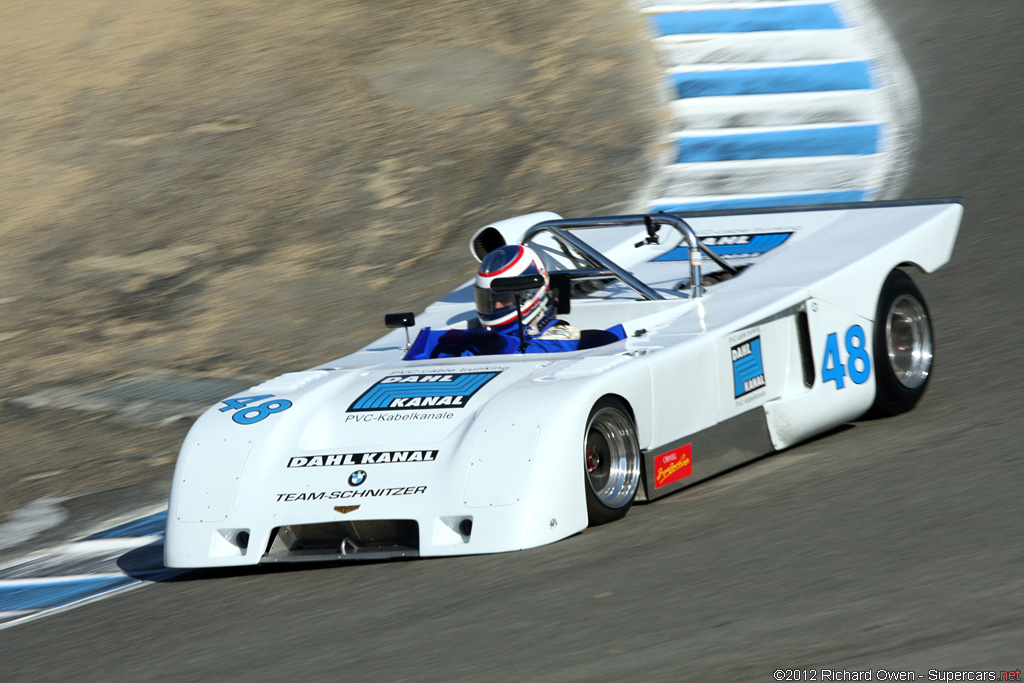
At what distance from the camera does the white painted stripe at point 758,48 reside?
42.8 feet

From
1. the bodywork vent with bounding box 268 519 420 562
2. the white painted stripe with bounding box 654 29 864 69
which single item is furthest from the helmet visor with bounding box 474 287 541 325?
the white painted stripe with bounding box 654 29 864 69

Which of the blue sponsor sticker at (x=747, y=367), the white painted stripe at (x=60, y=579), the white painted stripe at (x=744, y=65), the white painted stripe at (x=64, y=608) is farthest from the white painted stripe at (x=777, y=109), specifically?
the white painted stripe at (x=64, y=608)

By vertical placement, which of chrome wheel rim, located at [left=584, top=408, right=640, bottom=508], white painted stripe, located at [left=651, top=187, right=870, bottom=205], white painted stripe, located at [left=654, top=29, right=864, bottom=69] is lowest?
chrome wheel rim, located at [left=584, top=408, right=640, bottom=508]

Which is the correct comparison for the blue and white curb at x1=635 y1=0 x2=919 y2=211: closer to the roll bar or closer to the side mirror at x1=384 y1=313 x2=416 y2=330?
the roll bar

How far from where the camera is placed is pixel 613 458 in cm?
541

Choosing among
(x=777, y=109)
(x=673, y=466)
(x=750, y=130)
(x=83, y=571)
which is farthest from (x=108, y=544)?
(x=777, y=109)

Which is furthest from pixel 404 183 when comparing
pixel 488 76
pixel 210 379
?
pixel 210 379

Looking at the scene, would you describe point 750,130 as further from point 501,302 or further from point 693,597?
point 693,597

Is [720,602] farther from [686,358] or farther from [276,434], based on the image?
[276,434]

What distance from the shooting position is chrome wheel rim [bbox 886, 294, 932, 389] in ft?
22.2

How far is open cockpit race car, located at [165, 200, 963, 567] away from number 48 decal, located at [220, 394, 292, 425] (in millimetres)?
10

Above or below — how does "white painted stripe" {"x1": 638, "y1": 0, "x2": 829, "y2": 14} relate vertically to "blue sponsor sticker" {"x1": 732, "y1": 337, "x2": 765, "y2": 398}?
above

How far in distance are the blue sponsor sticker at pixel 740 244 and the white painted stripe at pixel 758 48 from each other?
586 centimetres

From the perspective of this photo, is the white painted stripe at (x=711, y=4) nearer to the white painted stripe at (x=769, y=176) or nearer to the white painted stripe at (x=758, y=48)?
the white painted stripe at (x=758, y=48)
